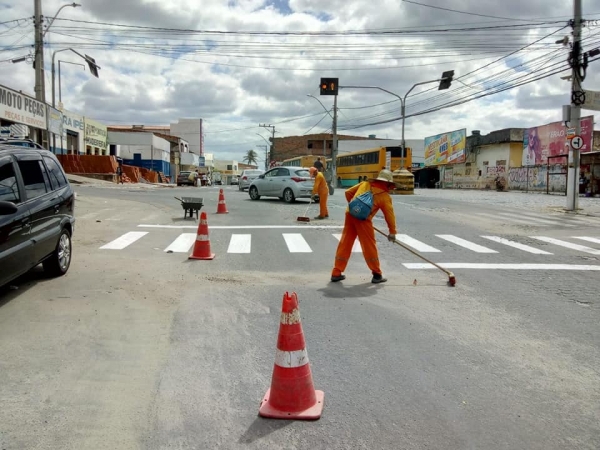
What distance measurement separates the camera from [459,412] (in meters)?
3.57

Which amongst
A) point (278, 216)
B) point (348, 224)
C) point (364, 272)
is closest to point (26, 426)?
point (348, 224)

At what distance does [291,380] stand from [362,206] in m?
3.96

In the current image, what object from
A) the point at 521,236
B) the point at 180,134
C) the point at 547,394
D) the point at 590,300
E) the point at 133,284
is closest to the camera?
the point at 547,394

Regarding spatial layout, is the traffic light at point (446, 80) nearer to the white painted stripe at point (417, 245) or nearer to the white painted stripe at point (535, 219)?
the white painted stripe at point (535, 219)

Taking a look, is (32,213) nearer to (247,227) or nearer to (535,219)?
(247,227)

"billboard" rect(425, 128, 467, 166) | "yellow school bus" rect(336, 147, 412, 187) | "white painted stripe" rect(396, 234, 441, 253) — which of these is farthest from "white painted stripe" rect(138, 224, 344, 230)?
"billboard" rect(425, 128, 467, 166)

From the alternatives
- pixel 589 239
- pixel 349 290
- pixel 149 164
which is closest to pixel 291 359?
pixel 349 290

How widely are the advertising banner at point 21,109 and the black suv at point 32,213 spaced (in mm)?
18870

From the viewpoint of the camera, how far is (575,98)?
64.0 feet

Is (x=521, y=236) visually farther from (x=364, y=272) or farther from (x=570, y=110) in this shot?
(x=570, y=110)

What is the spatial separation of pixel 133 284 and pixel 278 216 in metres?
9.57

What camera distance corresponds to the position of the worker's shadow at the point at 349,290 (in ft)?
22.1

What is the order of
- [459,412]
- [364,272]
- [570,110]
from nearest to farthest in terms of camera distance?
[459,412] → [364,272] → [570,110]

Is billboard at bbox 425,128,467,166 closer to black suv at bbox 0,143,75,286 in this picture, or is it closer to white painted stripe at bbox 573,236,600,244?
white painted stripe at bbox 573,236,600,244
